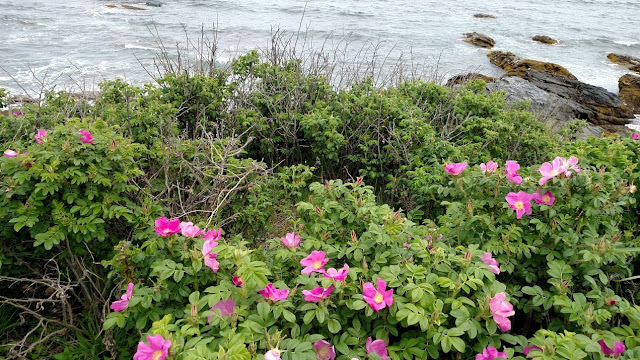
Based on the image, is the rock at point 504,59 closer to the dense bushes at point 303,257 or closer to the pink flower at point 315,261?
the dense bushes at point 303,257

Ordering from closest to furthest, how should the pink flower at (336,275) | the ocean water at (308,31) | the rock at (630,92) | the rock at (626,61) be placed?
the pink flower at (336,275)
the ocean water at (308,31)
the rock at (630,92)
the rock at (626,61)

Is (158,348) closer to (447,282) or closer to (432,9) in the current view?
(447,282)

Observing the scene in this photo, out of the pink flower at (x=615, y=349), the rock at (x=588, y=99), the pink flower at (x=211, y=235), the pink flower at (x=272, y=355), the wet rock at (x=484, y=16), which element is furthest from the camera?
the wet rock at (x=484, y=16)

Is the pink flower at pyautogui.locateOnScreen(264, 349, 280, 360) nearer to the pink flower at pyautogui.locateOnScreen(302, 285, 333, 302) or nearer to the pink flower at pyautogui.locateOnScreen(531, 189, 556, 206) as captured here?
the pink flower at pyautogui.locateOnScreen(302, 285, 333, 302)

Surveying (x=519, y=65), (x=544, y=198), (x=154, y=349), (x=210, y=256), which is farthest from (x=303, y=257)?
(x=519, y=65)

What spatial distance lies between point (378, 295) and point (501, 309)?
18.7 inches

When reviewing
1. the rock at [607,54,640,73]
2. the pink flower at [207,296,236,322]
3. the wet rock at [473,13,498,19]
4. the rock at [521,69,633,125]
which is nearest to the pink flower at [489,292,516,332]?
the pink flower at [207,296,236,322]

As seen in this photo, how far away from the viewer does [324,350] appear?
1.76 metres

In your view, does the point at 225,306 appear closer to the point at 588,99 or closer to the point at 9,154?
the point at 9,154

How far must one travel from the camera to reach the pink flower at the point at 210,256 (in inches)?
75.9

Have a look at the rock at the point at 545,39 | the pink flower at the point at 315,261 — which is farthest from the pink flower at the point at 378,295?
the rock at the point at 545,39

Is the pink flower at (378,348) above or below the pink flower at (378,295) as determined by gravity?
below

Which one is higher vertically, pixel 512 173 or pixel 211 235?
pixel 512 173

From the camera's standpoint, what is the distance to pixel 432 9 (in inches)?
930
